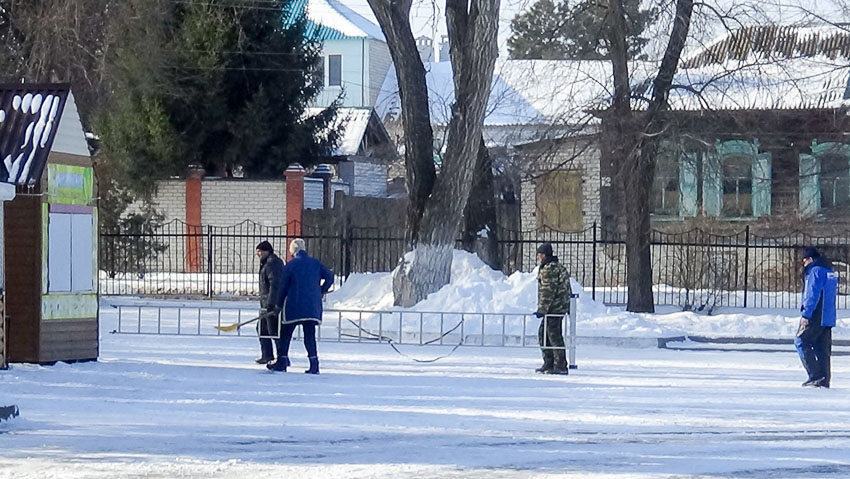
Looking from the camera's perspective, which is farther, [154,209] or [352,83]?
[352,83]

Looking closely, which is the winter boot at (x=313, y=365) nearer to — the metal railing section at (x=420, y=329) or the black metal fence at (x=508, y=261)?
the metal railing section at (x=420, y=329)

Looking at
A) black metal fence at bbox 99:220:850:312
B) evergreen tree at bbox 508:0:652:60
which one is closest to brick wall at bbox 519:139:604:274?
black metal fence at bbox 99:220:850:312

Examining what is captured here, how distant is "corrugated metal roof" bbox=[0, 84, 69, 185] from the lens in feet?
53.1

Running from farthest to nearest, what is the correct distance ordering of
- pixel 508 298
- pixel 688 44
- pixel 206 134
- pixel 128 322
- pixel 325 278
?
pixel 206 134 → pixel 688 44 → pixel 128 322 → pixel 508 298 → pixel 325 278

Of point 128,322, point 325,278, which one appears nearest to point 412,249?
point 128,322

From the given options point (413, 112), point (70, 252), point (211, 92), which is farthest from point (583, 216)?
point (70, 252)

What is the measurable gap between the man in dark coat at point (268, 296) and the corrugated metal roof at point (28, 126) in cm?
321

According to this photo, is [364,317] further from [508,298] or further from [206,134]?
[206,134]

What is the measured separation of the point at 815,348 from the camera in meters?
16.2

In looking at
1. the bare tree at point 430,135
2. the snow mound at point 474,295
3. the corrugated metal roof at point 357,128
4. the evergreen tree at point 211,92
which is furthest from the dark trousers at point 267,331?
the corrugated metal roof at point 357,128

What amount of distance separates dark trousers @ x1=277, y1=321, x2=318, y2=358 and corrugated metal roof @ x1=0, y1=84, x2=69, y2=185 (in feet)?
11.5

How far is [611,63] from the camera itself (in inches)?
1075

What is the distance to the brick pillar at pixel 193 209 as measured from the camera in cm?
3784

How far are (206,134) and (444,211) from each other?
14.4 m
